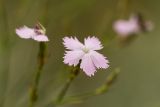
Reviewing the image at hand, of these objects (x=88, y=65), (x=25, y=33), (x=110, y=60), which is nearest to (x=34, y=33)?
(x=25, y=33)

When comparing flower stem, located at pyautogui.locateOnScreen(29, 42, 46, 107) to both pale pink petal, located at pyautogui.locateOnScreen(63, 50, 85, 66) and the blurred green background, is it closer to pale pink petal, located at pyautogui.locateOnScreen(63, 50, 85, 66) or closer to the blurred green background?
pale pink petal, located at pyautogui.locateOnScreen(63, 50, 85, 66)

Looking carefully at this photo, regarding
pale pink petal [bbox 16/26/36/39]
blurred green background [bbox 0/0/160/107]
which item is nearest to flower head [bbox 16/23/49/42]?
pale pink petal [bbox 16/26/36/39]

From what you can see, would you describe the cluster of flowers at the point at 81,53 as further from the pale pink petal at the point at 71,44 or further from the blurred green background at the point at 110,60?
the blurred green background at the point at 110,60

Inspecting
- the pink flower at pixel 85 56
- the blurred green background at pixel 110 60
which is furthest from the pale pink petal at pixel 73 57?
the blurred green background at pixel 110 60

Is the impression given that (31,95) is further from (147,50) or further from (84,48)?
(147,50)

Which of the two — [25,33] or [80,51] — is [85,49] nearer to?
[80,51]

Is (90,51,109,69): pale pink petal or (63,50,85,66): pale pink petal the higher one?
(63,50,85,66): pale pink petal

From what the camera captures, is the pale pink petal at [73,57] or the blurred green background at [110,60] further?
the blurred green background at [110,60]

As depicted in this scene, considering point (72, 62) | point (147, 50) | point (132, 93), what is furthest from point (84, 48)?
point (147, 50)
